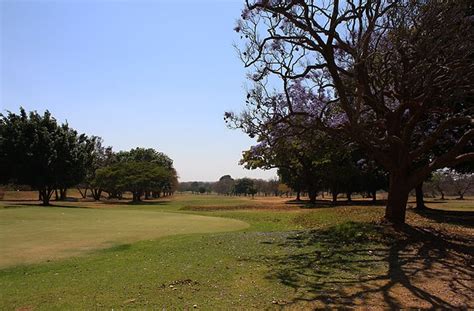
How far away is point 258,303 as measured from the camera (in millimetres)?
7750

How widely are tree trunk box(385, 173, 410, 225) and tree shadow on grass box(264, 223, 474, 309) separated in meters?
0.92

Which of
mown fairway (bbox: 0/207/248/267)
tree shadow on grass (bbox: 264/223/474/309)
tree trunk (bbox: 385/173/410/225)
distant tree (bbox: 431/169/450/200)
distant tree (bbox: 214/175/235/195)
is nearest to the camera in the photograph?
tree shadow on grass (bbox: 264/223/474/309)

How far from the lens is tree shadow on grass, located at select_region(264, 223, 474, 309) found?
7.92m

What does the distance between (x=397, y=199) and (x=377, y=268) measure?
21.2ft

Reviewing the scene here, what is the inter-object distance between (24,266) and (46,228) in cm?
1063

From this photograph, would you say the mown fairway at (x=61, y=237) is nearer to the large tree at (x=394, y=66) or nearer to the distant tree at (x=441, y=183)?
the large tree at (x=394, y=66)

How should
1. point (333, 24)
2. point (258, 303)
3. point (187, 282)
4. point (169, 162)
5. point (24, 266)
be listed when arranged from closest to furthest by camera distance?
point (258, 303)
point (187, 282)
point (24, 266)
point (333, 24)
point (169, 162)

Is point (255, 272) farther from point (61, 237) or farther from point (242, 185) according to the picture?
point (242, 185)

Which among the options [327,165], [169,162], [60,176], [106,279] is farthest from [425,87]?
[169,162]

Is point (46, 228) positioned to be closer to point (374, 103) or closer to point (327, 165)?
point (374, 103)

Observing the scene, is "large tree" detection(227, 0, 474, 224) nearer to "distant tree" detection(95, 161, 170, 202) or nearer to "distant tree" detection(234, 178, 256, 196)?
"distant tree" detection(95, 161, 170, 202)

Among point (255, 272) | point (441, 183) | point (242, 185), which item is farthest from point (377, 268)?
point (242, 185)

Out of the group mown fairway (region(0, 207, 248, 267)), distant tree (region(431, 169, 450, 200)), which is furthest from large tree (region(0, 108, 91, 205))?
distant tree (region(431, 169, 450, 200))

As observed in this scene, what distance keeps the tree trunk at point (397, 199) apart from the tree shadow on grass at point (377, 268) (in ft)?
3.02
